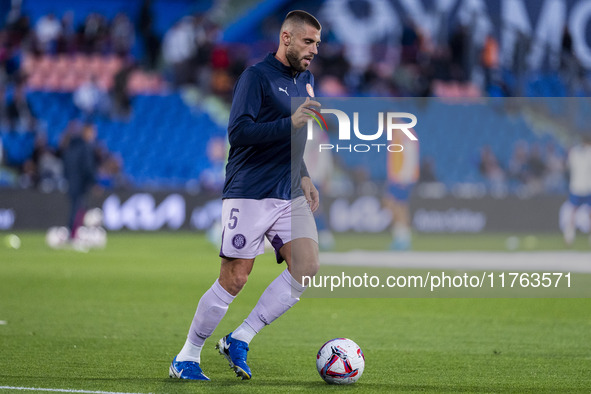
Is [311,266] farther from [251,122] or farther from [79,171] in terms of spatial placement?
[79,171]

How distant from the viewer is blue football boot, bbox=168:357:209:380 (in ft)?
20.7

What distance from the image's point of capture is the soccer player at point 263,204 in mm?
6215

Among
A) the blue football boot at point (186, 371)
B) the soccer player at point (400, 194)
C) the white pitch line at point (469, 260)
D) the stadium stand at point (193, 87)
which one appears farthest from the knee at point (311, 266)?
the stadium stand at point (193, 87)

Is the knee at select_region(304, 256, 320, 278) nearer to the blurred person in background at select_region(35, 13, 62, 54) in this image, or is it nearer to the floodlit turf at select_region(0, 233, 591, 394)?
the floodlit turf at select_region(0, 233, 591, 394)

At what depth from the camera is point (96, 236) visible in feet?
66.7

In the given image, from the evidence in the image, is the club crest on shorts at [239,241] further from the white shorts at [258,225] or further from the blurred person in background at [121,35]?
the blurred person in background at [121,35]

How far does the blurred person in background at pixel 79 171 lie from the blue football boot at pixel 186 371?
1410 centimetres

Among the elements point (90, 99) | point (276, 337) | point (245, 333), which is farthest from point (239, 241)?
point (90, 99)

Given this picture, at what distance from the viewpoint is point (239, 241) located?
20.4 feet

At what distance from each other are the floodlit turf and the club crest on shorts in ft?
2.81

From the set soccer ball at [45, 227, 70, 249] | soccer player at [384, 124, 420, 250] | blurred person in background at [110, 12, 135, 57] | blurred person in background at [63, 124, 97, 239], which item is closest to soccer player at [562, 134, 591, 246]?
soccer player at [384, 124, 420, 250]

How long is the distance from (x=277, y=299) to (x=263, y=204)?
2.08ft

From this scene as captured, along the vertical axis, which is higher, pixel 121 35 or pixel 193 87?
pixel 121 35

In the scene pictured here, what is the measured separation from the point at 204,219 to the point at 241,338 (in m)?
18.4
